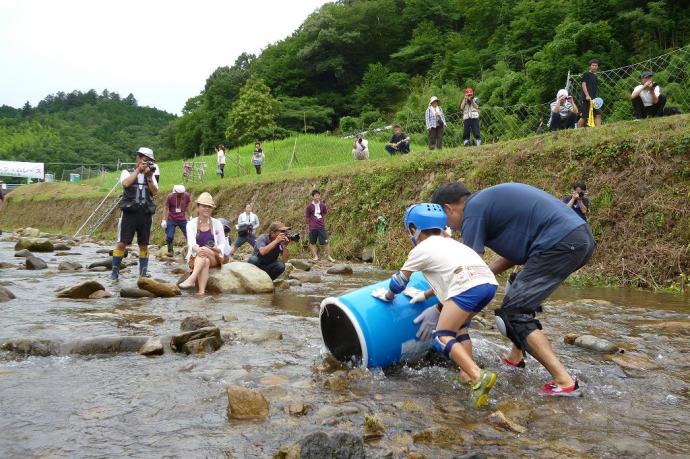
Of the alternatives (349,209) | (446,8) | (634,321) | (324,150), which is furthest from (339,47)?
(634,321)

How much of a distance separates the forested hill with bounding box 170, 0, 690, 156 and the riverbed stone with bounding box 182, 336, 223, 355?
28.7 m

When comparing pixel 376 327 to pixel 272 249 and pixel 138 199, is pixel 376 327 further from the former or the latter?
pixel 138 199

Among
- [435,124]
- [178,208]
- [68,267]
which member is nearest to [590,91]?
[435,124]

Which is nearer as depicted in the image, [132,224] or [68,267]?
[132,224]

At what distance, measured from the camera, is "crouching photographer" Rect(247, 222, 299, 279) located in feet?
31.5

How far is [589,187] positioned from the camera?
11438mm

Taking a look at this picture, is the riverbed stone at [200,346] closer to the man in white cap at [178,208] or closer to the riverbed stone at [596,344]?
the riverbed stone at [596,344]

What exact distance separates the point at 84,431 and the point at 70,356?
1.88 meters

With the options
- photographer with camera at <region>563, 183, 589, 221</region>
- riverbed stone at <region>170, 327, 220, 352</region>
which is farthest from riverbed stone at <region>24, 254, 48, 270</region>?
photographer with camera at <region>563, 183, 589, 221</region>

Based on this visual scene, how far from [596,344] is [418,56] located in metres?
57.1

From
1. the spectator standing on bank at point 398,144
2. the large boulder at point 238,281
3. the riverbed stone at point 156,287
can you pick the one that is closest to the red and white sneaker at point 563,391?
the large boulder at point 238,281

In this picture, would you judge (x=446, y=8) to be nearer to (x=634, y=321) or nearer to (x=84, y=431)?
(x=634, y=321)

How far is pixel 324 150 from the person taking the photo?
31.6m

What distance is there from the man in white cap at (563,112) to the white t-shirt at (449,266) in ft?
41.1
